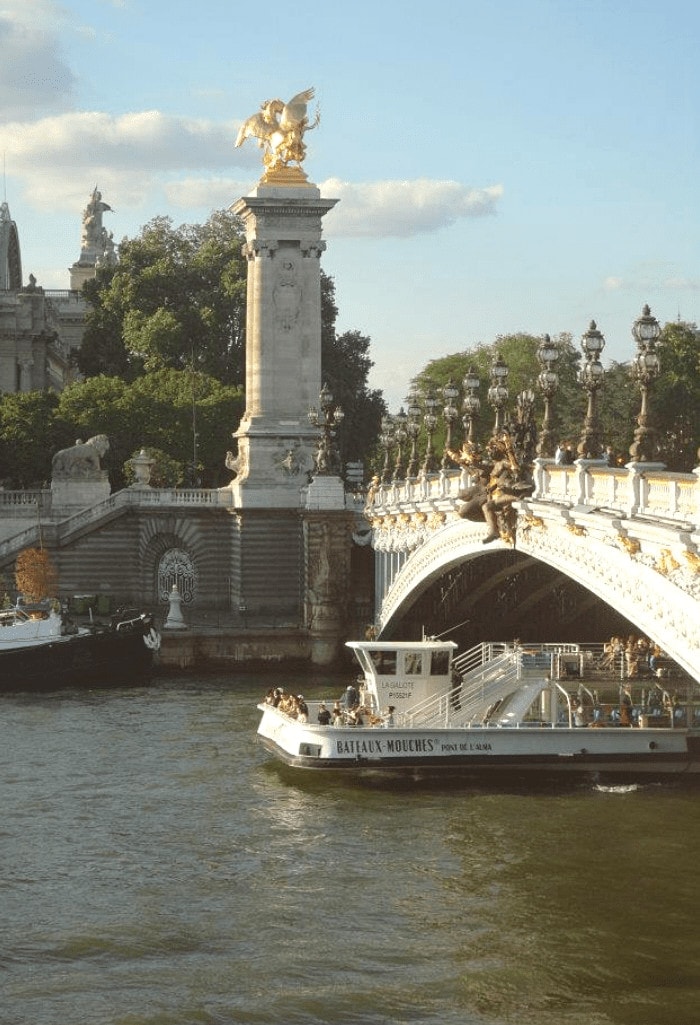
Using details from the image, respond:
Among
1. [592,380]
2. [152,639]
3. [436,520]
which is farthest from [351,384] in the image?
[592,380]

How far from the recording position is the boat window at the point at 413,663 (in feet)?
147

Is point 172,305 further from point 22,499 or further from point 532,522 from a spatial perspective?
point 532,522

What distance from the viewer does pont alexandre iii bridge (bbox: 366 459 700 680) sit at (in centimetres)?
2945

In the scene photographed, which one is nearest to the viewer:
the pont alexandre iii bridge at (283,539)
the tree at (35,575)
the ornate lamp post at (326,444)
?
the pont alexandre iii bridge at (283,539)

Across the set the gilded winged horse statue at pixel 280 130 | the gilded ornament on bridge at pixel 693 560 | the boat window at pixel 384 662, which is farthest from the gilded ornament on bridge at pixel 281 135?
the gilded ornament on bridge at pixel 693 560

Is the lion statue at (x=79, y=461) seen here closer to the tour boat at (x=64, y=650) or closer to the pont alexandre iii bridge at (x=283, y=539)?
the pont alexandre iii bridge at (x=283, y=539)

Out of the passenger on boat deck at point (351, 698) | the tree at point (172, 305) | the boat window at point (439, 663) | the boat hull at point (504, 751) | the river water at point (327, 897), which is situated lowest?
the river water at point (327, 897)

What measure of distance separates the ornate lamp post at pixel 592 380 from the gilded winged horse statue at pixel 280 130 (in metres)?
38.4

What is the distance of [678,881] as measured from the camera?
31.8 m

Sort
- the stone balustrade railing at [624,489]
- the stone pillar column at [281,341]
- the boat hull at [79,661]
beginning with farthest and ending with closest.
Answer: the stone pillar column at [281,341] → the boat hull at [79,661] → the stone balustrade railing at [624,489]

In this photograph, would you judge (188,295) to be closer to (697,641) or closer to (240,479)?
(240,479)

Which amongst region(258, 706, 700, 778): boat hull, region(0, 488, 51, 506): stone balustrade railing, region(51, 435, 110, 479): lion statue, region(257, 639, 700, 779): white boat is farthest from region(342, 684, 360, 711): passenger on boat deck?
region(51, 435, 110, 479): lion statue

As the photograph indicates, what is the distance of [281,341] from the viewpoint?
7106 cm

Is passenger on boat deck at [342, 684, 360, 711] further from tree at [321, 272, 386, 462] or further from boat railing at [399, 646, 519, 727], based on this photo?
tree at [321, 272, 386, 462]
